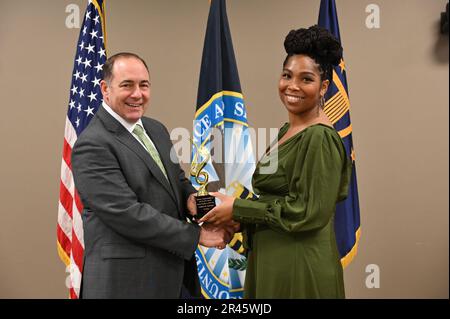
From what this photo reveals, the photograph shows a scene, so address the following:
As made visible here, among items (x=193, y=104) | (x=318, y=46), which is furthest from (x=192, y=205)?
(x=193, y=104)

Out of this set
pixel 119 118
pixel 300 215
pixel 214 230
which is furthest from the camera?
pixel 214 230

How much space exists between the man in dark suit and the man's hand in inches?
2.9

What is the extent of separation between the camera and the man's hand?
197 centimetres

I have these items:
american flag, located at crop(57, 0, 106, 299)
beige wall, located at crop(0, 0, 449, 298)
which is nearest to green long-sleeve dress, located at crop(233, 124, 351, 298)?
american flag, located at crop(57, 0, 106, 299)

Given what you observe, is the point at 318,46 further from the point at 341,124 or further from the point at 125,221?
the point at 341,124

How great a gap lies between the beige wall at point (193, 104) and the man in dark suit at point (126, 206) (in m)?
1.58

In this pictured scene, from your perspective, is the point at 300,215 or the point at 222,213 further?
the point at 222,213

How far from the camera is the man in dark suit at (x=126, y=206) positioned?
5.74 ft

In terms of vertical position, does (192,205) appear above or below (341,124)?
below

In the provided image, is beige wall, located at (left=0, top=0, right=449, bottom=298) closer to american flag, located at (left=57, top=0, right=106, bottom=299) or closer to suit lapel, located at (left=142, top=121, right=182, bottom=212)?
american flag, located at (left=57, top=0, right=106, bottom=299)

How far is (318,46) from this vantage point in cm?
174

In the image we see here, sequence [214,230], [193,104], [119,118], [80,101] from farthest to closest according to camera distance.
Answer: [193,104] < [80,101] < [214,230] < [119,118]

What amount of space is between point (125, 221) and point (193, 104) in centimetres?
187
